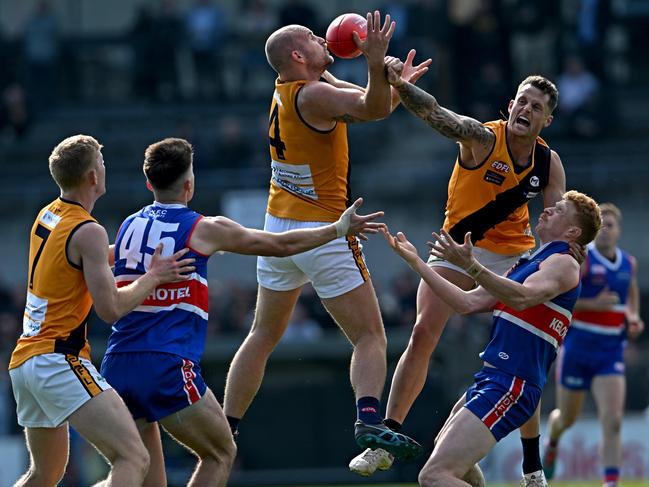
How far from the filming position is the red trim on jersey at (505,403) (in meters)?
8.55

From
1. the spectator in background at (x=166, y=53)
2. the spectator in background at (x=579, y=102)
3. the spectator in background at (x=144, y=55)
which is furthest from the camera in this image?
the spectator in background at (x=144, y=55)

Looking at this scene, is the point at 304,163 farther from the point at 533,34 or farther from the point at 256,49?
the point at 256,49

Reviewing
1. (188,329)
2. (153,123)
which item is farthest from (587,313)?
(153,123)

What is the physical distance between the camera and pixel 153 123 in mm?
24266

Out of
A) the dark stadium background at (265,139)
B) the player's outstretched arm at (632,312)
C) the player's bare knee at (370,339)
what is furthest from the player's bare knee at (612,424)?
the player's bare knee at (370,339)

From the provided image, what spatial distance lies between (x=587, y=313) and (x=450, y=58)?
385 inches

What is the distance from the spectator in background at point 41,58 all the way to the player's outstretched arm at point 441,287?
17.6 meters

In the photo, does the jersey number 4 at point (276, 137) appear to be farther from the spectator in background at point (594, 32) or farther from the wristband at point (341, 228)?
the spectator in background at point (594, 32)

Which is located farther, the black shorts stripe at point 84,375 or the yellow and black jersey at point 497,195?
the yellow and black jersey at point 497,195

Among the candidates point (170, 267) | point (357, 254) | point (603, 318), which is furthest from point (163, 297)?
point (603, 318)

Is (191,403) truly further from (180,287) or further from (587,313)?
(587,313)

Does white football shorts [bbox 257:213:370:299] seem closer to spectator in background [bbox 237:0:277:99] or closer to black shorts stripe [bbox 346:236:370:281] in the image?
black shorts stripe [bbox 346:236:370:281]

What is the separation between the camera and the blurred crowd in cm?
→ 2261

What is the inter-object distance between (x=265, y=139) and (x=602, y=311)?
9788 mm
